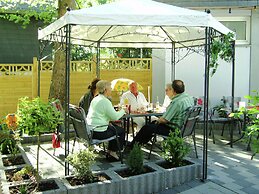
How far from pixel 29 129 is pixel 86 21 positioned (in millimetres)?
1493

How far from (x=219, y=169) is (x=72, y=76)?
5685 millimetres

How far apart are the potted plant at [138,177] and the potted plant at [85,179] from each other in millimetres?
177

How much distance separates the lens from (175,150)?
4477 millimetres

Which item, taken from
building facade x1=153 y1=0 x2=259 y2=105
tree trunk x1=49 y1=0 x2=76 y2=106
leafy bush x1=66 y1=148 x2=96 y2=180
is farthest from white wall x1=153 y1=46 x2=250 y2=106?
leafy bush x1=66 y1=148 x2=96 y2=180

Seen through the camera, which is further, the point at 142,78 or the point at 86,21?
the point at 142,78

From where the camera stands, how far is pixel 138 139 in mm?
5758

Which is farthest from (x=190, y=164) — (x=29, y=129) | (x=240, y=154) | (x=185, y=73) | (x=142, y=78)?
(x=142, y=78)

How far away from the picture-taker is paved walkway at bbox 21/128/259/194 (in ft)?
14.0

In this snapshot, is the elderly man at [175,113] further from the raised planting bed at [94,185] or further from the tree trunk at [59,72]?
the tree trunk at [59,72]

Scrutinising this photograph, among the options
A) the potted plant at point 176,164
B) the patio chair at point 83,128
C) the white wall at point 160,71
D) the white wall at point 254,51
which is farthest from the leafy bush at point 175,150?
the white wall at point 254,51

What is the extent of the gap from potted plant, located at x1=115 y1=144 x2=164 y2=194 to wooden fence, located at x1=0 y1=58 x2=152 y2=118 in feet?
18.4

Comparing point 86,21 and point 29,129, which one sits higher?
point 86,21

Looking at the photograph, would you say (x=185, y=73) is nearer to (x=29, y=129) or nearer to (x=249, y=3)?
(x=249, y=3)

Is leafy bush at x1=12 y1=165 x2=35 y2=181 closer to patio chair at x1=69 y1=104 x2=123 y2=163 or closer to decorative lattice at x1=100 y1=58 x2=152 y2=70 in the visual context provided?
patio chair at x1=69 y1=104 x2=123 y2=163
